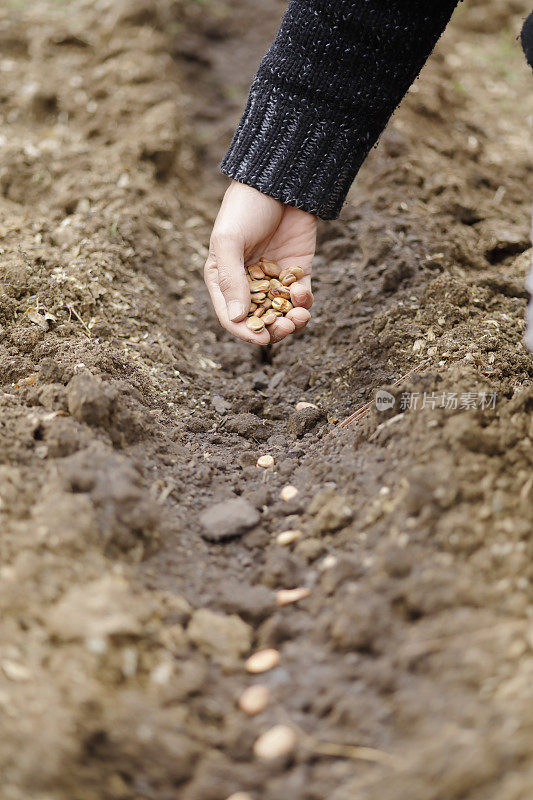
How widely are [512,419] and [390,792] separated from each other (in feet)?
3.02

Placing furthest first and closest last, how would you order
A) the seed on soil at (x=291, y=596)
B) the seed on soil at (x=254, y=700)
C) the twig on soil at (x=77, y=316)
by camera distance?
the twig on soil at (x=77, y=316) → the seed on soil at (x=291, y=596) → the seed on soil at (x=254, y=700)

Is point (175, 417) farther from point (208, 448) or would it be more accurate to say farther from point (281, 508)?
point (281, 508)

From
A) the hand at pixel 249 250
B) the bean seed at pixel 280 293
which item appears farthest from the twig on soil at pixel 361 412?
the bean seed at pixel 280 293

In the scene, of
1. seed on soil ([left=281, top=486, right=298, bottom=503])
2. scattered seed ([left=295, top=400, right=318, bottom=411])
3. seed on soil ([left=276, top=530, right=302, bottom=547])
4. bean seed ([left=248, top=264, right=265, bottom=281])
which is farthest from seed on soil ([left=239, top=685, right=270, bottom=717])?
bean seed ([left=248, top=264, right=265, bottom=281])

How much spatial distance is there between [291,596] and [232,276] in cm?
106

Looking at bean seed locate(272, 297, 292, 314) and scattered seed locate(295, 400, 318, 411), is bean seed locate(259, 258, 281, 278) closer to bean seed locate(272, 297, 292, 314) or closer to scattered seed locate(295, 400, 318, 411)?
bean seed locate(272, 297, 292, 314)

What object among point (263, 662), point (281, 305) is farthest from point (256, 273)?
point (263, 662)

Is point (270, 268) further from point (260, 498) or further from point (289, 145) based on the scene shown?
point (260, 498)

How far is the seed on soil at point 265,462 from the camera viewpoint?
6.33 ft

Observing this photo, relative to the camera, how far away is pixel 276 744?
3.90 ft

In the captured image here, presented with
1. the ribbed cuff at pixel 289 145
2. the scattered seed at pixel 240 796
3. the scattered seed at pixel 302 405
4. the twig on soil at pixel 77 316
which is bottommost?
the twig on soil at pixel 77 316

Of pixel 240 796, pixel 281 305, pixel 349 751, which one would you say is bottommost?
pixel 240 796

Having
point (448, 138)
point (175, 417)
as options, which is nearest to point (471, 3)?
point (448, 138)

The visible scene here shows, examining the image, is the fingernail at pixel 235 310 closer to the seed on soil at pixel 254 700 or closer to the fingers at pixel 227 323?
the fingers at pixel 227 323
